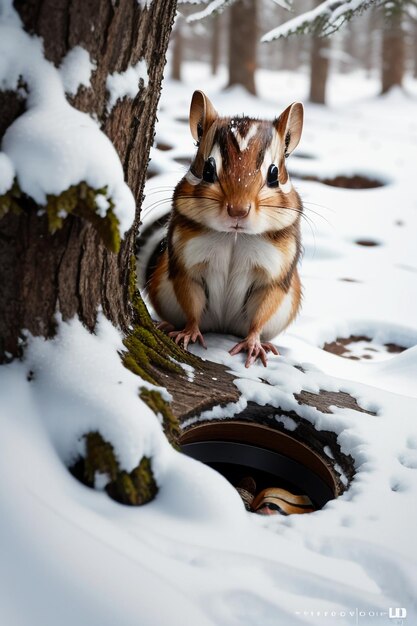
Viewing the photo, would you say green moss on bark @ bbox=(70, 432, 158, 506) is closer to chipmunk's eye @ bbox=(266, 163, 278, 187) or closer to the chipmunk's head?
the chipmunk's head

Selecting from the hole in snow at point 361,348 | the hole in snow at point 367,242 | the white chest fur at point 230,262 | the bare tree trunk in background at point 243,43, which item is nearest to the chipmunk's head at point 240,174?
the white chest fur at point 230,262

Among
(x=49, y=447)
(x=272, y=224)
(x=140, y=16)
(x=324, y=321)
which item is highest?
(x=140, y=16)

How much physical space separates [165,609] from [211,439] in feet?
3.53

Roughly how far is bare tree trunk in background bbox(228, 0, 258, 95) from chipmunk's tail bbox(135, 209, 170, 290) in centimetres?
1076

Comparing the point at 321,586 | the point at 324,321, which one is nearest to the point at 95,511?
the point at 321,586

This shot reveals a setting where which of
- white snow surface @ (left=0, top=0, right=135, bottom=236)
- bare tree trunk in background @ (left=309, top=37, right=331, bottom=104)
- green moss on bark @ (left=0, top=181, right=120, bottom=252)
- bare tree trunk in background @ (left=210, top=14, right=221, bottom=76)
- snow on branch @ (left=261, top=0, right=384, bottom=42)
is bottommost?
green moss on bark @ (left=0, top=181, right=120, bottom=252)

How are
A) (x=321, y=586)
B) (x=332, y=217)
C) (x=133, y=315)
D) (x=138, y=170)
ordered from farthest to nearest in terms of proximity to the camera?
(x=332, y=217) < (x=133, y=315) < (x=138, y=170) < (x=321, y=586)

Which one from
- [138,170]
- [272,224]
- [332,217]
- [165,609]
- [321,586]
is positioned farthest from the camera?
[332,217]

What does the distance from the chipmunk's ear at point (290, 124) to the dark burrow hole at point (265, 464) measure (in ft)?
3.71

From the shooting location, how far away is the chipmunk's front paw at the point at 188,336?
2.83 metres

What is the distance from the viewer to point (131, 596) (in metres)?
1.50

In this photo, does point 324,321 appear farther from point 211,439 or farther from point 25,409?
point 25,409

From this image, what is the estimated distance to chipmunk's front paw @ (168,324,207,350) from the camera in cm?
283

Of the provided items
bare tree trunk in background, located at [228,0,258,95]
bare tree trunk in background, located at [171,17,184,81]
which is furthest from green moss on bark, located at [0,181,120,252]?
bare tree trunk in background, located at [171,17,184,81]
